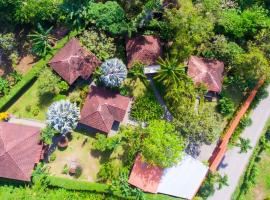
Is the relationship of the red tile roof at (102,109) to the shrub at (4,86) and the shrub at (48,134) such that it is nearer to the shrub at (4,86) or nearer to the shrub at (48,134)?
the shrub at (48,134)

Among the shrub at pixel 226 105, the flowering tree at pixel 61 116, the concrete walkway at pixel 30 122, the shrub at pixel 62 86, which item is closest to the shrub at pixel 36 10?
the shrub at pixel 62 86

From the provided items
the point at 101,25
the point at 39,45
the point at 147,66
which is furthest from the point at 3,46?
the point at 147,66

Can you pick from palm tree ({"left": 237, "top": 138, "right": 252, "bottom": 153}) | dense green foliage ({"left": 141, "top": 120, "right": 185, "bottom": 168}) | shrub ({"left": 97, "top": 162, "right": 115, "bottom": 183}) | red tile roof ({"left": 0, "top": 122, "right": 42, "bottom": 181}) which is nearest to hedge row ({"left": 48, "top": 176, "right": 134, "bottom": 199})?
shrub ({"left": 97, "top": 162, "right": 115, "bottom": 183})

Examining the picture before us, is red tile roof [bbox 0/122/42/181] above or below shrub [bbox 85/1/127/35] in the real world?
below

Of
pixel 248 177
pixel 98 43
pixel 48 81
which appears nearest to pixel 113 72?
pixel 98 43

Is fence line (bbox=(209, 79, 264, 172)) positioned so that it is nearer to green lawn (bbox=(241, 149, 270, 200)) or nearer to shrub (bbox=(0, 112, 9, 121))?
green lawn (bbox=(241, 149, 270, 200))

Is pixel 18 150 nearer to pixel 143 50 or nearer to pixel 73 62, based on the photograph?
pixel 73 62
